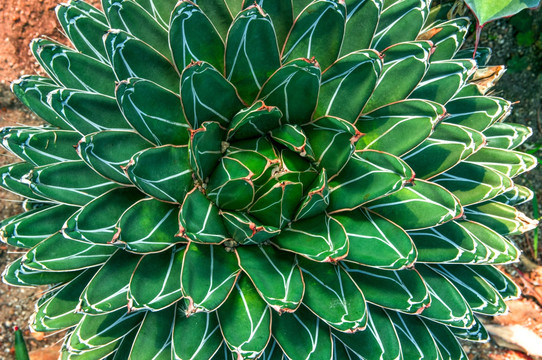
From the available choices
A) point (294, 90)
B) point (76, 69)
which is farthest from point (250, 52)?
point (76, 69)

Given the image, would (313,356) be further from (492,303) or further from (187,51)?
(187,51)

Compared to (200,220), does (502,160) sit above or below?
below

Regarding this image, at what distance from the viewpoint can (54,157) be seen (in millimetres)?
1575

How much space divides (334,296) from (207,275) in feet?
1.40

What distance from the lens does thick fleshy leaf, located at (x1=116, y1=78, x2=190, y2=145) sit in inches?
52.3

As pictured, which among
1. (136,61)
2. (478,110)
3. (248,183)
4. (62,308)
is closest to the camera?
(248,183)

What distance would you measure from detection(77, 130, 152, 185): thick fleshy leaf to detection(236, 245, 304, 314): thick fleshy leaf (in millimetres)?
467

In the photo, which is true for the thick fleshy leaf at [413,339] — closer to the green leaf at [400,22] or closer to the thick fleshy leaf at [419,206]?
the thick fleshy leaf at [419,206]

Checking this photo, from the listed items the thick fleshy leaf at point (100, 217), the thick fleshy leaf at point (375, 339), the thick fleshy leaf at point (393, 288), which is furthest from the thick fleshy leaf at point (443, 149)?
the thick fleshy leaf at point (100, 217)

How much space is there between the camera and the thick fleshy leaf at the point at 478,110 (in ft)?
5.64

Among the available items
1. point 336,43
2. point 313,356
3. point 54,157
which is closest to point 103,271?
point 54,157

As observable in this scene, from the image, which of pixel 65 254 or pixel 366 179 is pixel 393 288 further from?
pixel 65 254

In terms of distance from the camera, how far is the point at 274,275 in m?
1.41

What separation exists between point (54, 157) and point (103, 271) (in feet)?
1.49
